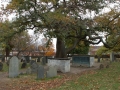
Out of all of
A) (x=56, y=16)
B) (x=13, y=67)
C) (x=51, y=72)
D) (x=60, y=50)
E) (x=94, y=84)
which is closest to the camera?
(x=94, y=84)

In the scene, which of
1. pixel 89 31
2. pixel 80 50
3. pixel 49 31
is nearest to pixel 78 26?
pixel 89 31

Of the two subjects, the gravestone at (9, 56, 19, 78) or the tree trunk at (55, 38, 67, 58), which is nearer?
the gravestone at (9, 56, 19, 78)

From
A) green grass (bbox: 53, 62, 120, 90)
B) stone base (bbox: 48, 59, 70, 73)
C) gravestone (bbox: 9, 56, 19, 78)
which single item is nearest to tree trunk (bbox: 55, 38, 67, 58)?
stone base (bbox: 48, 59, 70, 73)

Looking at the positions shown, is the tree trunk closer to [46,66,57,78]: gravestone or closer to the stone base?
the stone base

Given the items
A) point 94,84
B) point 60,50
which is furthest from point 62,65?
point 94,84

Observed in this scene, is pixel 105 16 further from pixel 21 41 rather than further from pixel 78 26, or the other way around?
pixel 21 41

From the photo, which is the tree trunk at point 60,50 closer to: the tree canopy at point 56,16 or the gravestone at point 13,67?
the tree canopy at point 56,16

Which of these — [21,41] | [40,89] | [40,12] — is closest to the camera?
[40,89]

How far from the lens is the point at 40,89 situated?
30.8ft

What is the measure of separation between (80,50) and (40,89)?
30411mm

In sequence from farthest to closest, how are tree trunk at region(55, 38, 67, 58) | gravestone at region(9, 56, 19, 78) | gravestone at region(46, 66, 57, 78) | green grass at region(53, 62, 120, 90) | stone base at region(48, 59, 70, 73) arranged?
tree trunk at region(55, 38, 67, 58), stone base at region(48, 59, 70, 73), gravestone at region(9, 56, 19, 78), gravestone at region(46, 66, 57, 78), green grass at region(53, 62, 120, 90)

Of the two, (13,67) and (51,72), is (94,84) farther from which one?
(13,67)

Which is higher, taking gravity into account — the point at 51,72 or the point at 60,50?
the point at 60,50

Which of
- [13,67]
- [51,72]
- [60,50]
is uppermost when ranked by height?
[60,50]
